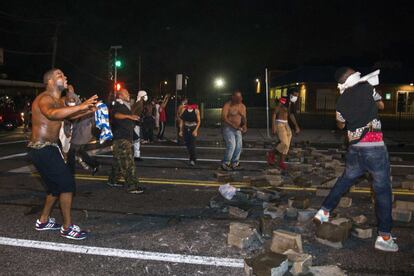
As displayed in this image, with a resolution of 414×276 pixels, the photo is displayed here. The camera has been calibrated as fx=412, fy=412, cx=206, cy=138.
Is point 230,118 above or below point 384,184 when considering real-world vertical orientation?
above

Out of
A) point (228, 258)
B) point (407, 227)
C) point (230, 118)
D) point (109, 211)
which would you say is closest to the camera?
point (228, 258)

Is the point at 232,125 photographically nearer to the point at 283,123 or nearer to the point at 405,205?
the point at 283,123

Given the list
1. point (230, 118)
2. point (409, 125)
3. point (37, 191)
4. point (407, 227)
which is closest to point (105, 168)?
point (37, 191)

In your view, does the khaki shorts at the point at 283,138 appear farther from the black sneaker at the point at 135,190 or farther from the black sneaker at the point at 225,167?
the black sneaker at the point at 135,190

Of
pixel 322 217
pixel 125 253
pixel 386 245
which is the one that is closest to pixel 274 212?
pixel 322 217

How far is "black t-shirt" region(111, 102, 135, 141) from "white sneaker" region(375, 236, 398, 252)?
14.9ft

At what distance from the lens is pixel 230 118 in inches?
378

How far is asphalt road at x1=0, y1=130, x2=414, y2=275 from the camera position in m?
4.16

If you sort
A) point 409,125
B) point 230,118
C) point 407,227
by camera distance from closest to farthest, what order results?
1. point 407,227
2. point 230,118
3. point 409,125

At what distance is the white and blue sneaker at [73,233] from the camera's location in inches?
193

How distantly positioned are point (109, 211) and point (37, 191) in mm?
2045

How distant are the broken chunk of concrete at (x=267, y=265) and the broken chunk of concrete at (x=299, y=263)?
8cm

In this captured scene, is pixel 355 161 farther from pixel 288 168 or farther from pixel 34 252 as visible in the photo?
pixel 288 168

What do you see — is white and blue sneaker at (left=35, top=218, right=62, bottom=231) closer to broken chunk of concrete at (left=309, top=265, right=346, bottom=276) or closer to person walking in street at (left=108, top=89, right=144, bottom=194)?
person walking in street at (left=108, top=89, right=144, bottom=194)
